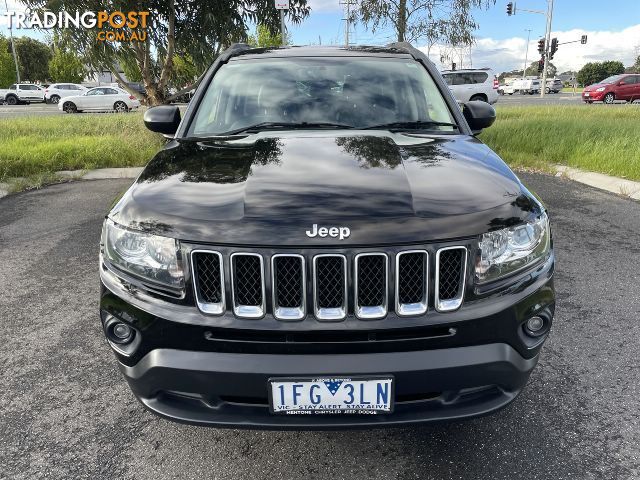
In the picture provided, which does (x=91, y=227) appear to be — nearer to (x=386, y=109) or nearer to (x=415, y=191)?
(x=386, y=109)

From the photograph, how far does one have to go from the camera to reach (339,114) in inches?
117

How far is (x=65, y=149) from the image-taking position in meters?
9.09

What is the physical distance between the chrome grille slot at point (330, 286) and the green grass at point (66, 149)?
25.3ft

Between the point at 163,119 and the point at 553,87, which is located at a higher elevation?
the point at 163,119

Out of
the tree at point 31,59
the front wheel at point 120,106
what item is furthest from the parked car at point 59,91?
the tree at point 31,59

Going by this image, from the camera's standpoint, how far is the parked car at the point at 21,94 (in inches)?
1460

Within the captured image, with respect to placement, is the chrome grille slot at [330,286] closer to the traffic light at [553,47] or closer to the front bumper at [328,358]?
the front bumper at [328,358]

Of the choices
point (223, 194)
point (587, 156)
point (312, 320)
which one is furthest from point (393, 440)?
point (587, 156)

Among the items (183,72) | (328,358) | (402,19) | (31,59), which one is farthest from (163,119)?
(31,59)

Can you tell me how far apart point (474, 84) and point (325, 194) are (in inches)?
876

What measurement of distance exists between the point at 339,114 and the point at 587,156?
280 inches

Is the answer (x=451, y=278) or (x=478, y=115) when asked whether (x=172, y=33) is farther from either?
(x=451, y=278)

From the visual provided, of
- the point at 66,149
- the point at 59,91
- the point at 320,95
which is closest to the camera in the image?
the point at 320,95

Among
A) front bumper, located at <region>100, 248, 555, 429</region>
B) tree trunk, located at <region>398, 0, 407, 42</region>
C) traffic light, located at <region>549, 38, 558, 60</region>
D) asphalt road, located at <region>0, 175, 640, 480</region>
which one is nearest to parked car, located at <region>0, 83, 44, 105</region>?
tree trunk, located at <region>398, 0, 407, 42</region>
